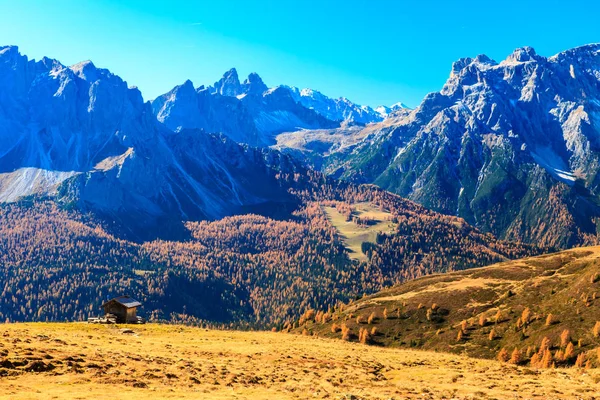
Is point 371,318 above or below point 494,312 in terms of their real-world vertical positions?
below

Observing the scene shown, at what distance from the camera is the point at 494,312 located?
134m

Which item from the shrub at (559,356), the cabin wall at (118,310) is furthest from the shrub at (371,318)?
the cabin wall at (118,310)

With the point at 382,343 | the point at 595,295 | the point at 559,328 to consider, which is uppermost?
the point at 595,295

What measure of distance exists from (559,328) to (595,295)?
1596 cm

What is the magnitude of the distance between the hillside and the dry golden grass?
25.3 metres

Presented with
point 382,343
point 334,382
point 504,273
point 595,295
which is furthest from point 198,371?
point 504,273

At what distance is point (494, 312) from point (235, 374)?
92270 millimetres

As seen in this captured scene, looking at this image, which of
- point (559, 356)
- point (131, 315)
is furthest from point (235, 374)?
point (131, 315)

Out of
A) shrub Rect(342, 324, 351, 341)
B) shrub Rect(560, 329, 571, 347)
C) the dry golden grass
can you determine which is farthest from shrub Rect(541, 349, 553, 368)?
shrub Rect(342, 324, 351, 341)

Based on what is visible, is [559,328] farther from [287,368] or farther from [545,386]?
[287,368]

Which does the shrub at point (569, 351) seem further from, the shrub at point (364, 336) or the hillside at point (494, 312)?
the shrub at point (364, 336)

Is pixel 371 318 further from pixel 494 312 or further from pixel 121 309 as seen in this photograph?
pixel 121 309

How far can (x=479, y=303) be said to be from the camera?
479ft

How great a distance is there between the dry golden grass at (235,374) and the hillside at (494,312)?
2526 cm
